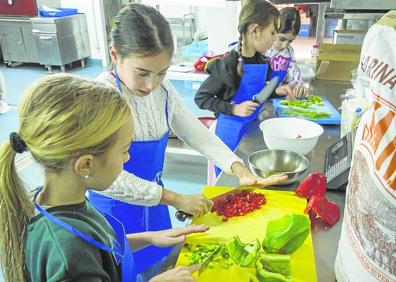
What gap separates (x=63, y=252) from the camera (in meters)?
0.55

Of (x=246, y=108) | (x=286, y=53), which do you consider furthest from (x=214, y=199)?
(x=286, y=53)

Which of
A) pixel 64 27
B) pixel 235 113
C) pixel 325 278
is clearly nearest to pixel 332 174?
pixel 325 278

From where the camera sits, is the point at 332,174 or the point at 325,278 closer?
the point at 325,278

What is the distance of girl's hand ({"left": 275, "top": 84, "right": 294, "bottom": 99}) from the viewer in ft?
5.72

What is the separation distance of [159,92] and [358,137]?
2.15 ft

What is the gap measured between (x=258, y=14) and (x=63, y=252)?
1241 mm

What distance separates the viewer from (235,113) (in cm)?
153

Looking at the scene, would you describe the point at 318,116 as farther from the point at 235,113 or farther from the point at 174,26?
the point at 174,26

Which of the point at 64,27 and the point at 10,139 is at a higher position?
the point at 10,139

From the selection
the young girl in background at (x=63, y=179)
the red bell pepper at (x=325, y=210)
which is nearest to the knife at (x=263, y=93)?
the red bell pepper at (x=325, y=210)

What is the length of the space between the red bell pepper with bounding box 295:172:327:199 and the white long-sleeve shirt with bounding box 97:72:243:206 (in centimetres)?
21

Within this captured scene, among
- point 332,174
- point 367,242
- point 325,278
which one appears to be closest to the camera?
point 367,242

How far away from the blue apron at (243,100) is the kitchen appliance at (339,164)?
52 centimetres

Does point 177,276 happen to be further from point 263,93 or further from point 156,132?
point 263,93
